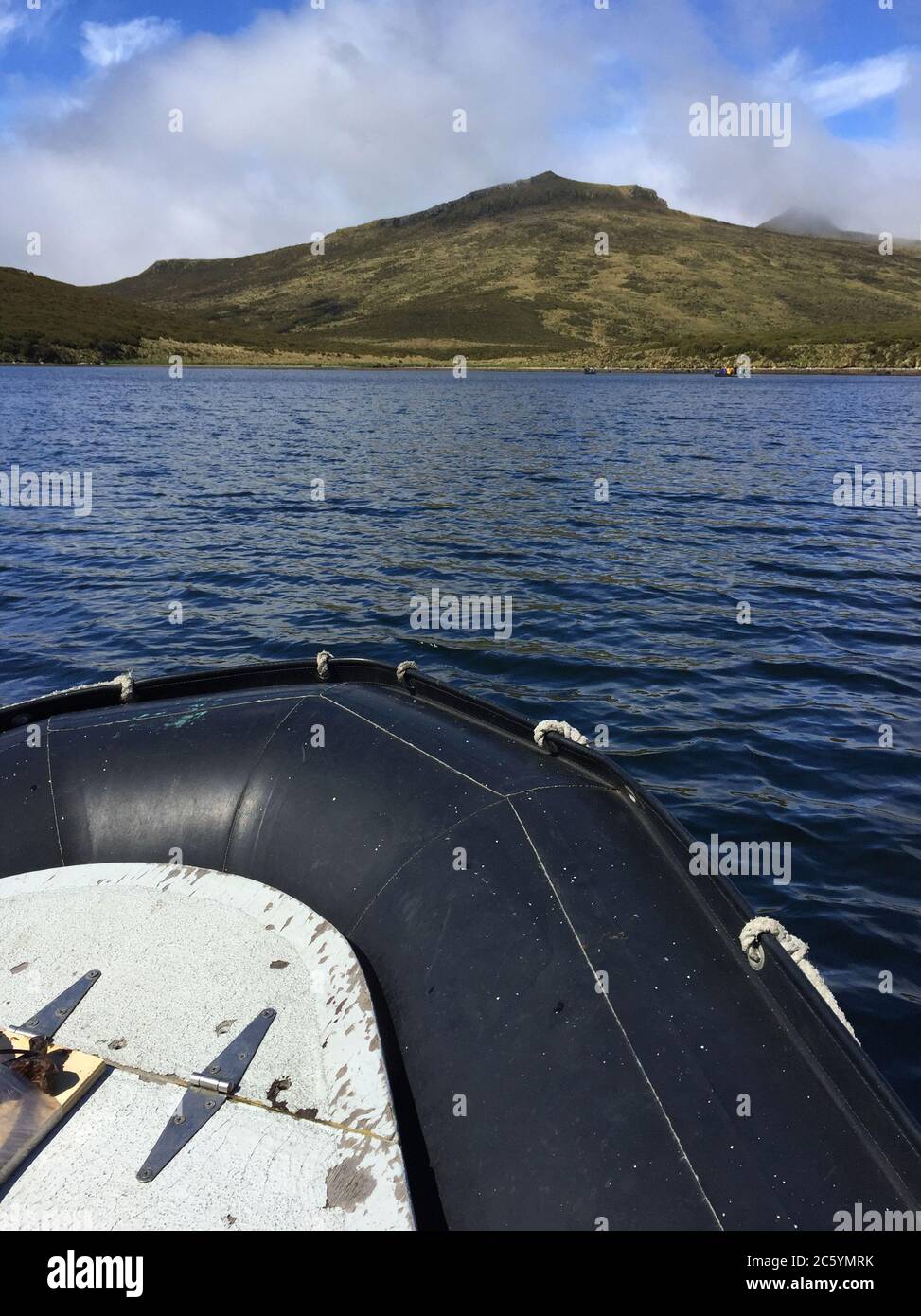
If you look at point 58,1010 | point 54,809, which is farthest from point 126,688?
point 58,1010

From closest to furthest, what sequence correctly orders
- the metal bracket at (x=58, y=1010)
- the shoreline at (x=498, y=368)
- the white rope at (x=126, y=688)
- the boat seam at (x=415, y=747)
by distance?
the metal bracket at (x=58, y=1010) → the boat seam at (x=415, y=747) → the white rope at (x=126, y=688) → the shoreline at (x=498, y=368)

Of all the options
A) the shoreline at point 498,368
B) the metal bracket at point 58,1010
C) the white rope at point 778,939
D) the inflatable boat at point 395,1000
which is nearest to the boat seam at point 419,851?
the inflatable boat at point 395,1000

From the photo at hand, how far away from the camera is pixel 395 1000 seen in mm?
3188

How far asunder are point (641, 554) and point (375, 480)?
11.6 meters

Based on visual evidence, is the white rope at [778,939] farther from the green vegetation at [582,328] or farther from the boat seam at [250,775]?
the green vegetation at [582,328]

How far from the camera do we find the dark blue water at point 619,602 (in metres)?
6.82

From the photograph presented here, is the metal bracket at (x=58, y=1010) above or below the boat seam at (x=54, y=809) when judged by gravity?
below

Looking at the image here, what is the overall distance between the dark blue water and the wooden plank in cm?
407

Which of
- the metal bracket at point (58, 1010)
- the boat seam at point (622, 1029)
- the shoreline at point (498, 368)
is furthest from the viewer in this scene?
the shoreline at point (498, 368)

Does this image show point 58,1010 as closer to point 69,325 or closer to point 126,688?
point 126,688

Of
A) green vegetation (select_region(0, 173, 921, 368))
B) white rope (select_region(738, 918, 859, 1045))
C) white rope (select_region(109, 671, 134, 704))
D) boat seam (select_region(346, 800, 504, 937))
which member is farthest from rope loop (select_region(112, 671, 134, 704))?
green vegetation (select_region(0, 173, 921, 368))

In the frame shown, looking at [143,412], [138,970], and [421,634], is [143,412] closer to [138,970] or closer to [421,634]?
[421,634]

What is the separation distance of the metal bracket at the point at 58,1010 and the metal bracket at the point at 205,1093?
660mm
